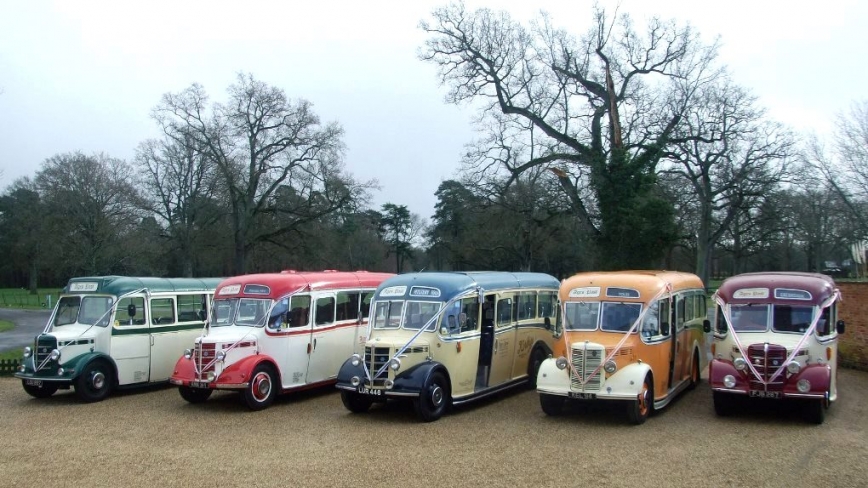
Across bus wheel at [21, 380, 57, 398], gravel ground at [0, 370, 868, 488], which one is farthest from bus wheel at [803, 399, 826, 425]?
bus wheel at [21, 380, 57, 398]

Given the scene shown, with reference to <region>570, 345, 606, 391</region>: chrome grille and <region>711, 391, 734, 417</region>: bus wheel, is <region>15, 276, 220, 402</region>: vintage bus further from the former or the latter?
<region>711, 391, 734, 417</region>: bus wheel

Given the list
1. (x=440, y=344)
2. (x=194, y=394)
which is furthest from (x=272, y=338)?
(x=440, y=344)

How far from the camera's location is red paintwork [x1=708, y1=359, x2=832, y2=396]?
Answer: 11.2 metres

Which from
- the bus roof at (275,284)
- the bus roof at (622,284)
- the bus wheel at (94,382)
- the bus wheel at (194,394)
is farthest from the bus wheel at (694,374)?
the bus wheel at (94,382)

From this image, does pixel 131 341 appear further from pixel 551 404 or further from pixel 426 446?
pixel 551 404

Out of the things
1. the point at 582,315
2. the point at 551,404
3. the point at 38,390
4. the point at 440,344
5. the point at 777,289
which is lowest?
the point at 38,390

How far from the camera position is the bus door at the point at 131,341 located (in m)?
15.9

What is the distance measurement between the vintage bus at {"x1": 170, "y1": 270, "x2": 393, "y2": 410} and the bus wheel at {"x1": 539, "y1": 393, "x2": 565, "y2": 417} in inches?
179

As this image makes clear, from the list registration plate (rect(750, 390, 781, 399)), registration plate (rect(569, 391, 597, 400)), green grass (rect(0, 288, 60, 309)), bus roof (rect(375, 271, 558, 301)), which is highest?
bus roof (rect(375, 271, 558, 301))

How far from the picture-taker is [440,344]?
1313 centimetres

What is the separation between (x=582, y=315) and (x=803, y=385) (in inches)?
149

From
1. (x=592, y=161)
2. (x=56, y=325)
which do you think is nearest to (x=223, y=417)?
(x=56, y=325)

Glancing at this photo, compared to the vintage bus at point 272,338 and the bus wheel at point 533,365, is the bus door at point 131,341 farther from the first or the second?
the bus wheel at point 533,365

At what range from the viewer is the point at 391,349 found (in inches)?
508
